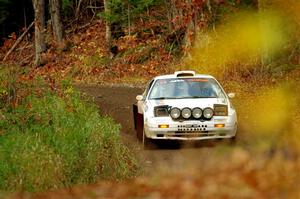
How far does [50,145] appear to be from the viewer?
31.4ft

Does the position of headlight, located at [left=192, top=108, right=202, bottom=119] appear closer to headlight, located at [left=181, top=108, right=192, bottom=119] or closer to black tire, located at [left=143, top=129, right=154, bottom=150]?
headlight, located at [left=181, top=108, right=192, bottom=119]

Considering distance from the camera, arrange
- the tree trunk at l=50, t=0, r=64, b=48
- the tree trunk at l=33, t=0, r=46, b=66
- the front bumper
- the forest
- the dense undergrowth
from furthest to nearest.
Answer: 1. the tree trunk at l=50, t=0, r=64, b=48
2. the tree trunk at l=33, t=0, r=46, b=66
3. the front bumper
4. the forest
5. the dense undergrowth

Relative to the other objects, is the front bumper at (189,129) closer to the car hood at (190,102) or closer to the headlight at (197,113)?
the headlight at (197,113)

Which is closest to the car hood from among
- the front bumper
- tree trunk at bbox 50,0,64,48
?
the front bumper

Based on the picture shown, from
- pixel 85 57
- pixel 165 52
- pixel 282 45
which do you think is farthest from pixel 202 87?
pixel 85 57

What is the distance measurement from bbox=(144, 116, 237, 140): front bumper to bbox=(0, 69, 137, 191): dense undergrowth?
125 cm

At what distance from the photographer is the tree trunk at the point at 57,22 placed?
34969mm

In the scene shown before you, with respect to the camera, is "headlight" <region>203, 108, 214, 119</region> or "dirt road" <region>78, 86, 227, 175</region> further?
"headlight" <region>203, 108, 214, 119</region>

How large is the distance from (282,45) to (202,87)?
37.9ft

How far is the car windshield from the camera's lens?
44.0 ft

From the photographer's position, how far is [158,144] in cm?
1338

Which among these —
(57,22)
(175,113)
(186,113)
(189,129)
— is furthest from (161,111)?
(57,22)

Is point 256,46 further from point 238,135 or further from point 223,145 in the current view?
point 223,145

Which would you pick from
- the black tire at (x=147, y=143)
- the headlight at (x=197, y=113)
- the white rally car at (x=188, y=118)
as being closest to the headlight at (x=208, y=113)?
the white rally car at (x=188, y=118)
